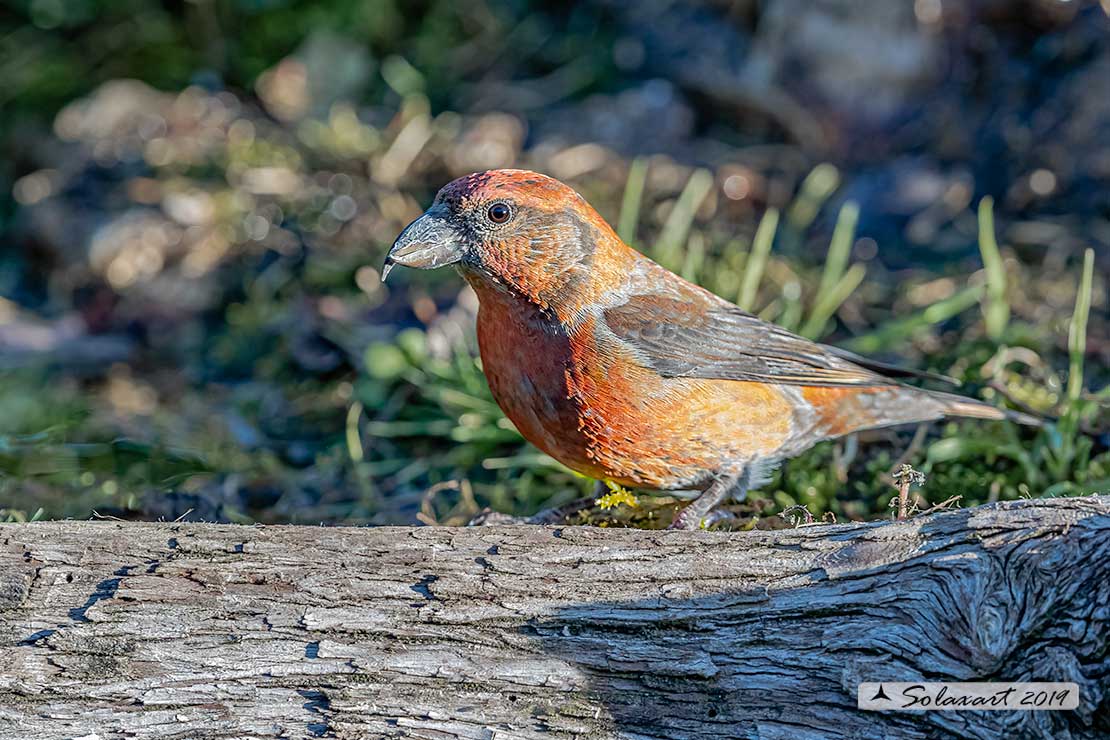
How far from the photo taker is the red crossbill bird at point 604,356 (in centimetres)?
385

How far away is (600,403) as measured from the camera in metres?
3.81

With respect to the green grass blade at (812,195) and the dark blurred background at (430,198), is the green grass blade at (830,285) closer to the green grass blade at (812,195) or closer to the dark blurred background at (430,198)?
the dark blurred background at (430,198)

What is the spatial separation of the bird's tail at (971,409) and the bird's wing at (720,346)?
193 millimetres

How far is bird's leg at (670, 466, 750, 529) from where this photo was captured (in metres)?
4.06

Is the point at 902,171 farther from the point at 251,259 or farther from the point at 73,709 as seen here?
the point at 73,709

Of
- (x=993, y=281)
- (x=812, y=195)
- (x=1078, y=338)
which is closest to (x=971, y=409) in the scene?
(x=1078, y=338)

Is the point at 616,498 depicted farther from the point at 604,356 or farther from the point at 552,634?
the point at 552,634

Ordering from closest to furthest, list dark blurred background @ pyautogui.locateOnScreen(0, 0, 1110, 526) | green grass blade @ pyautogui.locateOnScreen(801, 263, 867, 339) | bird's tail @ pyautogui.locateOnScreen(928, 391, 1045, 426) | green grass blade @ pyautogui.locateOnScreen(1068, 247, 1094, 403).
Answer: bird's tail @ pyautogui.locateOnScreen(928, 391, 1045, 426)
green grass blade @ pyautogui.locateOnScreen(1068, 247, 1094, 403)
dark blurred background @ pyautogui.locateOnScreen(0, 0, 1110, 526)
green grass blade @ pyautogui.locateOnScreen(801, 263, 867, 339)

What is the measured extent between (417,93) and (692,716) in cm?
607

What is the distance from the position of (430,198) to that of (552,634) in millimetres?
4621

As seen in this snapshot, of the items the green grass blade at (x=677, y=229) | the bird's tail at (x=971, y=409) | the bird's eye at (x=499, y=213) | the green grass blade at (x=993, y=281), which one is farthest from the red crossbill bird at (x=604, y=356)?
the green grass blade at (x=677, y=229)

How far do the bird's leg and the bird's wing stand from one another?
38cm

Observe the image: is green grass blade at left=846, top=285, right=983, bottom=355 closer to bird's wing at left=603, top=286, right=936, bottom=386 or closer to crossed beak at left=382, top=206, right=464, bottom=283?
bird's wing at left=603, top=286, right=936, bottom=386

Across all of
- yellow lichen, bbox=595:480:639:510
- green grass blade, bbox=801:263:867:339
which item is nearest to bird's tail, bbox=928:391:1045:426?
green grass blade, bbox=801:263:867:339
